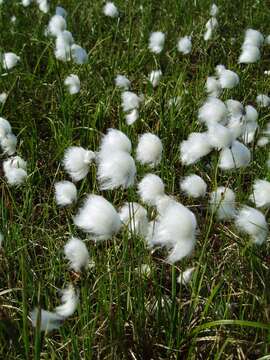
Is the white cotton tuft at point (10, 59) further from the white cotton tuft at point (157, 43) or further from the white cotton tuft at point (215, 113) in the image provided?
the white cotton tuft at point (215, 113)

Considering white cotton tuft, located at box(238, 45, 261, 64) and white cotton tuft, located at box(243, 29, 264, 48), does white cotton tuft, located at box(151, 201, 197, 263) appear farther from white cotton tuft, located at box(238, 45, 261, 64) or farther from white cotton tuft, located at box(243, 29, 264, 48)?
white cotton tuft, located at box(243, 29, 264, 48)

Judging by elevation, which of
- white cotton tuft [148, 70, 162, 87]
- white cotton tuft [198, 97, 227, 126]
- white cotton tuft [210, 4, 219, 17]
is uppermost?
white cotton tuft [210, 4, 219, 17]

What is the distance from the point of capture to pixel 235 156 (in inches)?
75.0

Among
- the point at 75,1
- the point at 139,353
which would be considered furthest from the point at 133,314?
the point at 75,1

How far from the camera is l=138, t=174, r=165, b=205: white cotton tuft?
1.68 m

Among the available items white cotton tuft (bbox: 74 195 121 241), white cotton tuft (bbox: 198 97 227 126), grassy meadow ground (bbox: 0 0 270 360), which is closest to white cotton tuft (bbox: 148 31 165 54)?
grassy meadow ground (bbox: 0 0 270 360)

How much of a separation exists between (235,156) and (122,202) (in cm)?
49

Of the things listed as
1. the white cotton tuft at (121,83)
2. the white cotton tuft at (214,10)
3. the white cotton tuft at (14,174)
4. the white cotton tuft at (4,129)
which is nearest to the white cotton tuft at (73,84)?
the white cotton tuft at (121,83)

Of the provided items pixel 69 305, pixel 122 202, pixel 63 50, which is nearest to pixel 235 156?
pixel 122 202

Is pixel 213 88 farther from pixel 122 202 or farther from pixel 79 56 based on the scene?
pixel 122 202

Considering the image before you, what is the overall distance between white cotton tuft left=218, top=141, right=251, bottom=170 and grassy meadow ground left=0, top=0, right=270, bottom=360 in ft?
0.22

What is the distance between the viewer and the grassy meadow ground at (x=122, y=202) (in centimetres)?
156

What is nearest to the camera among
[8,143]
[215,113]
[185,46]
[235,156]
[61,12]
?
[235,156]

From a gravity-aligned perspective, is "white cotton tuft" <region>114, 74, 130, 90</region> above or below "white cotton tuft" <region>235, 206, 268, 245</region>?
below
